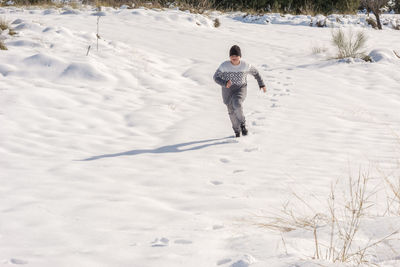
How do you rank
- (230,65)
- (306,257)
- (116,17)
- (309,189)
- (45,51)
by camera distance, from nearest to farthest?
(306,257)
(309,189)
(230,65)
(45,51)
(116,17)

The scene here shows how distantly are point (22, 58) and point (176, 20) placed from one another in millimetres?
7058

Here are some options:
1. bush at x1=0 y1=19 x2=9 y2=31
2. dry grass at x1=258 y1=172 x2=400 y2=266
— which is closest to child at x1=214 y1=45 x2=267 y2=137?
dry grass at x1=258 y1=172 x2=400 y2=266

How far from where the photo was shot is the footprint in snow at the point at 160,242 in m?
2.15

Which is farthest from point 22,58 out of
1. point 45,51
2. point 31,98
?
point 31,98

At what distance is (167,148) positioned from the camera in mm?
4523

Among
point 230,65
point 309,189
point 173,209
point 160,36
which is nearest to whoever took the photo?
point 173,209

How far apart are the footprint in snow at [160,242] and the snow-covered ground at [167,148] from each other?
0.06 feet

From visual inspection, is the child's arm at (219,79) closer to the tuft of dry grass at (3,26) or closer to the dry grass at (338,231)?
the dry grass at (338,231)

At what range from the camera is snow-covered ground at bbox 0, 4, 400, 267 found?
2.14 m

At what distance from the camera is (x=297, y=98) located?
22.1ft

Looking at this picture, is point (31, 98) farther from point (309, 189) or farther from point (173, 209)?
point (309, 189)

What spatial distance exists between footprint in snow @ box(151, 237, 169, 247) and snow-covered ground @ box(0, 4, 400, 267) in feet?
0.06

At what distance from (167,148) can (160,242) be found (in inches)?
93.7

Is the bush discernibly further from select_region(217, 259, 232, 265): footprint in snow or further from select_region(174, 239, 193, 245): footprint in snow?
select_region(217, 259, 232, 265): footprint in snow
